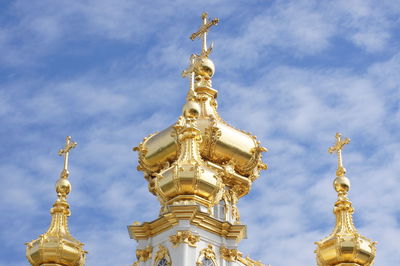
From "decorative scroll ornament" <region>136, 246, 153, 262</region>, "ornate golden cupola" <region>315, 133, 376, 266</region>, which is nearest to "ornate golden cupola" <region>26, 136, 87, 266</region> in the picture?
"decorative scroll ornament" <region>136, 246, 153, 262</region>

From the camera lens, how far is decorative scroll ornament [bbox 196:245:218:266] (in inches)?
1138

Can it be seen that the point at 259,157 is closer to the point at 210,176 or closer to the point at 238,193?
the point at 238,193

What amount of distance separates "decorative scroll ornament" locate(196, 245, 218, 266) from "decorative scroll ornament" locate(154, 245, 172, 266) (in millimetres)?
780

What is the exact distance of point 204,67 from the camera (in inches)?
1427

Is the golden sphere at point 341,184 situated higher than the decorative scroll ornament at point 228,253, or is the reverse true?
the golden sphere at point 341,184

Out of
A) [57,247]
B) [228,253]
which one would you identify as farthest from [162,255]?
[57,247]

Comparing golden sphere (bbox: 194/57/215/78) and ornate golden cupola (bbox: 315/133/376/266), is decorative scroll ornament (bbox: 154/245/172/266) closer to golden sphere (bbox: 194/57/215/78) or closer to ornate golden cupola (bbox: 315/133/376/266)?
ornate golden cupola (bbox: 315/133/376/266)

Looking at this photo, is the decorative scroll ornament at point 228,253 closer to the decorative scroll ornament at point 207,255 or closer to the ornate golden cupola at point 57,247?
the decorative scroll ornament at point 207,255

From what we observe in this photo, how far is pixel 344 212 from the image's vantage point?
3431 cm

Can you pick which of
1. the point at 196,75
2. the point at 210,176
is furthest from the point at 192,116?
the point at 196,75

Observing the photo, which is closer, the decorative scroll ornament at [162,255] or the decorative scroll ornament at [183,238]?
the decorative scroll ornament at [183,238]

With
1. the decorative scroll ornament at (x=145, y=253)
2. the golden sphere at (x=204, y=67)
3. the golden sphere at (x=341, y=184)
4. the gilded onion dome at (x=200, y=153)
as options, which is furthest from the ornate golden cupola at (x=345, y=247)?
the golden sphere at (x=204, y=67)

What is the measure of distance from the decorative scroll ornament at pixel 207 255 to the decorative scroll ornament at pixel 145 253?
1.58 m

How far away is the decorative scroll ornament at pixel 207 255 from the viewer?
2891 cm
